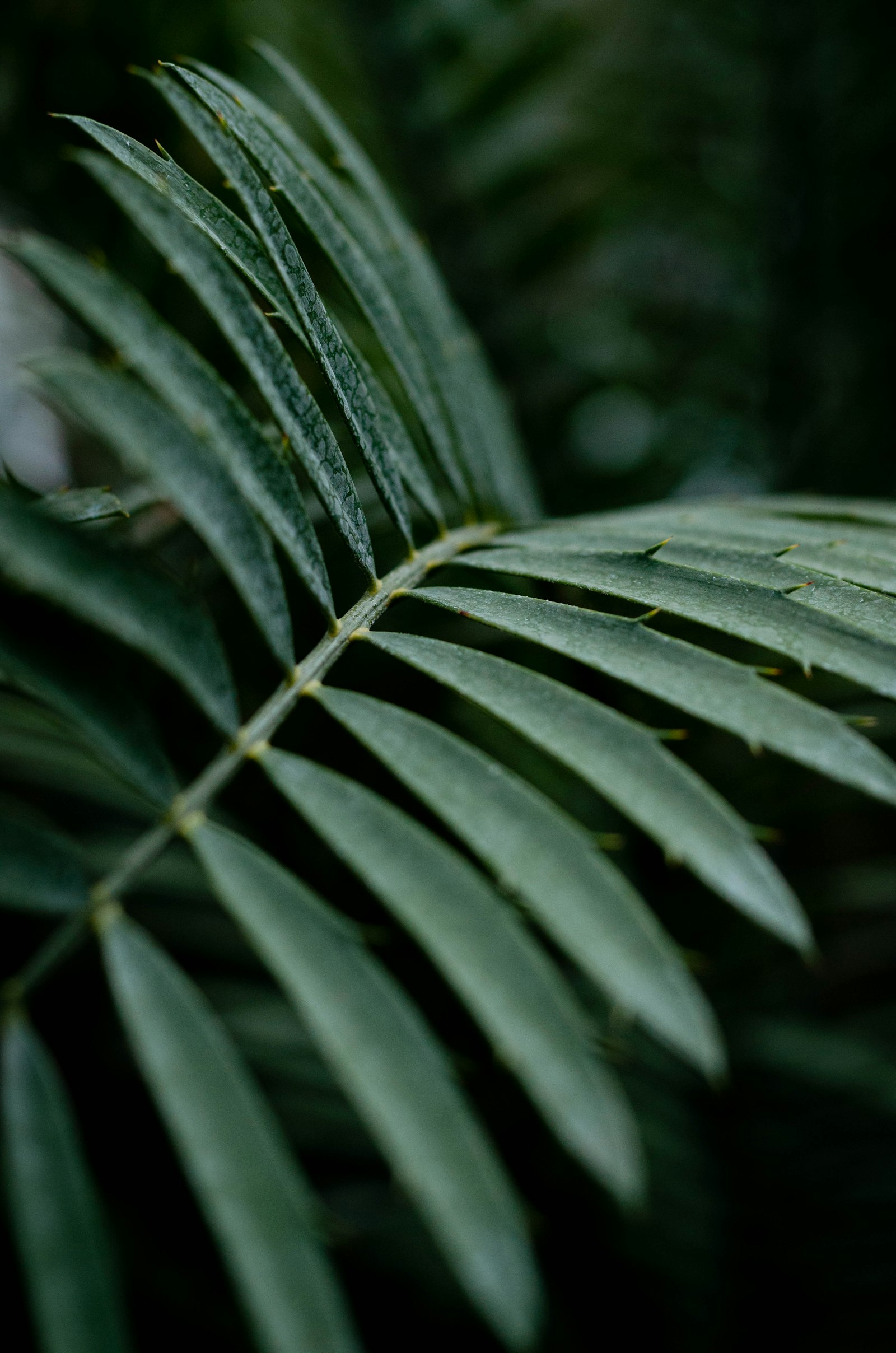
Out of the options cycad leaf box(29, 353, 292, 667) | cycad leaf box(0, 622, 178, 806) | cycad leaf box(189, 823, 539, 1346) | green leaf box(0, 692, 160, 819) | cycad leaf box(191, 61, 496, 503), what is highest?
green leaf box(0, 692, 160, 819)

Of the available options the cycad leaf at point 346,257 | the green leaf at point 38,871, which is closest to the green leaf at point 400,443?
the cycad leaf at point 346,257

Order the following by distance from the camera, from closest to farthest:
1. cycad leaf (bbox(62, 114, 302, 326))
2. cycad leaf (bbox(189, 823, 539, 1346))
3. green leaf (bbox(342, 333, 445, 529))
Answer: cycad leaf (bbox(189, 823, 539, 1346))
cycad leaf (bbox(62, 114, 302, 326))
green leaf (bbox(342, 333, 445, 529))

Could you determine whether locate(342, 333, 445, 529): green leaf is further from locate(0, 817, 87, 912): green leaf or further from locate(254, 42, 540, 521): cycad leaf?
locate(0, 817, 87, 912): green leaf

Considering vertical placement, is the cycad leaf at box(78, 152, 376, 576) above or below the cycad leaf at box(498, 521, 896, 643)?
above

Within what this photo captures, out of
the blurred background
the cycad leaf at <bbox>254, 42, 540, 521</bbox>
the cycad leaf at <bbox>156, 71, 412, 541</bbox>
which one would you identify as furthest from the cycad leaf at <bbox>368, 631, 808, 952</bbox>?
the blurred background

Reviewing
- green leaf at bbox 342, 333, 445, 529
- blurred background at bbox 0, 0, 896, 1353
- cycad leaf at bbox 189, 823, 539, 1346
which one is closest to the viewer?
cycad leaf at bbox 189, 823, 539, 1346

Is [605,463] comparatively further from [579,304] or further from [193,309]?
[193,309]

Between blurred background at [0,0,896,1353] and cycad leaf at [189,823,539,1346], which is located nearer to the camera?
cycad leaf at [189,823,539,1346]

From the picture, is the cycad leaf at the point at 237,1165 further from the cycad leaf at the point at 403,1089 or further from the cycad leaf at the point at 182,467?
the cycad leaf at the point at 182,467

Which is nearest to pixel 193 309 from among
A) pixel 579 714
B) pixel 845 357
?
pixel 579 714
